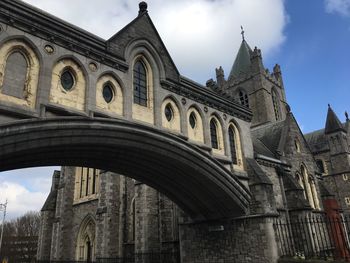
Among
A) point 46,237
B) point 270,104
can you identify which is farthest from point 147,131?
point 270,104

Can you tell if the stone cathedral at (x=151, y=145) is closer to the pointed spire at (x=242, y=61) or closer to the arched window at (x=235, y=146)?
the arched window at (x=235, y=146)

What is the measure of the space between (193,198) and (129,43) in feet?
24.5

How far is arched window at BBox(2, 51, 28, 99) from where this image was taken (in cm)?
801

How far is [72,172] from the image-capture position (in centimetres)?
2881

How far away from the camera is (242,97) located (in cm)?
4722

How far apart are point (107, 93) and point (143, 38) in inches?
107

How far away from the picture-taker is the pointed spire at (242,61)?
4856cm

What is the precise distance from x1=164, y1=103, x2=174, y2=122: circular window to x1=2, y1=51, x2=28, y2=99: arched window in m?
5.18

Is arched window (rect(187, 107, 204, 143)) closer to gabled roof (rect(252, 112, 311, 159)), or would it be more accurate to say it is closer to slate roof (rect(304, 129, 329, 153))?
gabled roof (rect(252, 112, 311, 159))

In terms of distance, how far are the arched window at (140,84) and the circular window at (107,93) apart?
95cm

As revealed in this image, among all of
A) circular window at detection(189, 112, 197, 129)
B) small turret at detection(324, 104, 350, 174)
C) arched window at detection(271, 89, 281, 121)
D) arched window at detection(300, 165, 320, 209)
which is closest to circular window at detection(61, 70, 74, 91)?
circular window at detection(189, 112, 197, 129)

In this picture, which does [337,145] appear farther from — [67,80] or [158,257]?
[67,80]

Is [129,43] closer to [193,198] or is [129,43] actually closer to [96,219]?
[193,198]

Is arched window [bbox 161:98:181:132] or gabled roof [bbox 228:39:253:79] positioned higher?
gabled roof [bbox 228:39:253:79]
